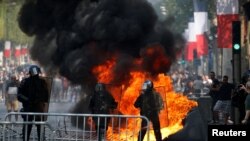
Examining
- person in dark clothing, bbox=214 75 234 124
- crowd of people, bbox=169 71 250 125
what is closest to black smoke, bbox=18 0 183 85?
crowd of people, bbox=169 71 250 125

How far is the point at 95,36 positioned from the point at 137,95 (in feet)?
5.93

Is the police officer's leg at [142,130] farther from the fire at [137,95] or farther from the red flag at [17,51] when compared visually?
the red flag at [17,51]

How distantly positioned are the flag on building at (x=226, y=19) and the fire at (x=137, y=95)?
8154mm

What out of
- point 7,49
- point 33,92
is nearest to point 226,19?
point 33,92

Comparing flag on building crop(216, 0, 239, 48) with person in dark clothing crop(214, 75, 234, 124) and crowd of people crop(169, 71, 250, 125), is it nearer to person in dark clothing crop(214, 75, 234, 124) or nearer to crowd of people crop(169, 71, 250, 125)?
crowd of people crop(169, 71, 250, 125)

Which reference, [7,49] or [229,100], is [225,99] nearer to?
[229,100]

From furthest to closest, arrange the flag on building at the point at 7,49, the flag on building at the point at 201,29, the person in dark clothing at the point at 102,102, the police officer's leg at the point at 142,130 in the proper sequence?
the flag on building at the point at 7,49
the flag on building at the point at 201,29
the person in dark clothing at the point at 102,102
the police officer's leg at the point at 142,130

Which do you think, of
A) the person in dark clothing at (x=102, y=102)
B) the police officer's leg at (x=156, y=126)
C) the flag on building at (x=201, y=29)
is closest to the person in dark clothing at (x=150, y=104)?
the police officer's leg at (x=156, y=126)

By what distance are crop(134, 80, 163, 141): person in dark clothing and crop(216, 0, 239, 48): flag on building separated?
1042 centimetres

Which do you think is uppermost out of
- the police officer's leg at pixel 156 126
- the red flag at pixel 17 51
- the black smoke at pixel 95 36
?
the red flag at pixel 17 51

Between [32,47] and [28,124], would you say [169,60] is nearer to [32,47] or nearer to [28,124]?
[32,47]

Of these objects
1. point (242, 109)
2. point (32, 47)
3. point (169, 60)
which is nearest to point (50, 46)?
point (32, 47)

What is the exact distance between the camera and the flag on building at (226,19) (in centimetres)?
3092

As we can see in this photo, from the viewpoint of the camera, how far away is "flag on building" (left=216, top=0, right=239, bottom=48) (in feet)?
101
